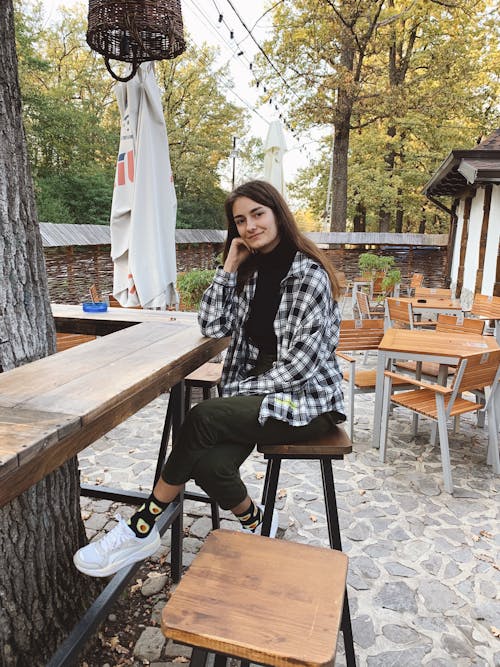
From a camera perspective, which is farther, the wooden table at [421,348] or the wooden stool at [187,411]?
the wooden table at [421,348]

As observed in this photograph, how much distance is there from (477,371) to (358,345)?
1.17 m

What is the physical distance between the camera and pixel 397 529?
10.00ft

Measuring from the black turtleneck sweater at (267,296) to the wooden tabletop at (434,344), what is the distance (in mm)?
1856

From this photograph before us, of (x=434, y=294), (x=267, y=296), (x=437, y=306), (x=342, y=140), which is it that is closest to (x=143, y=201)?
(x=267, y=296)

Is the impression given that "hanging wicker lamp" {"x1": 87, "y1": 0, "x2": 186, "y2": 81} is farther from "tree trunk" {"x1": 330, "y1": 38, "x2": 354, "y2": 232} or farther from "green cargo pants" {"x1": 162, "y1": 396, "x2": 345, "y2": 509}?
"tree trunk" {"x1": 330, "y1": 38, "x2": 354, "y2": 232}

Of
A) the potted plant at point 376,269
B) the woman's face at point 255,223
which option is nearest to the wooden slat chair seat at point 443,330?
the woman's face at point 255,223

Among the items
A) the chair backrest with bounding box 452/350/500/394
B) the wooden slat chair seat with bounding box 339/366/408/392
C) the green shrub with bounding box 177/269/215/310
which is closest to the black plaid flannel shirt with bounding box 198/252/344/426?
the chair backrest with bounding box 452/350/500/394

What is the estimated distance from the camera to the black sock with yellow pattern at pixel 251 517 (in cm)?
198

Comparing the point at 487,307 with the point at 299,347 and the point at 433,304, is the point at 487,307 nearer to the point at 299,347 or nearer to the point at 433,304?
the point at 433,304

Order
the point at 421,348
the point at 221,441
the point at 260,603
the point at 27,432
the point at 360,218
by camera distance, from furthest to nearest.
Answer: the point at 360,218
the point at 421,348
the point at 221,441
the point at 260,603
the point at 27,432

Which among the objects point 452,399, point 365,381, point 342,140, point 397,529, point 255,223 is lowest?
point 397,529

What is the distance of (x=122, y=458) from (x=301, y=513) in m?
1.55

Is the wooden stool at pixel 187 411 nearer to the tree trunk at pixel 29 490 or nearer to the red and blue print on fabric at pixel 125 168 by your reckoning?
the tree trunk at pixel 29 490

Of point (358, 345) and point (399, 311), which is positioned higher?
point (399, 311)
